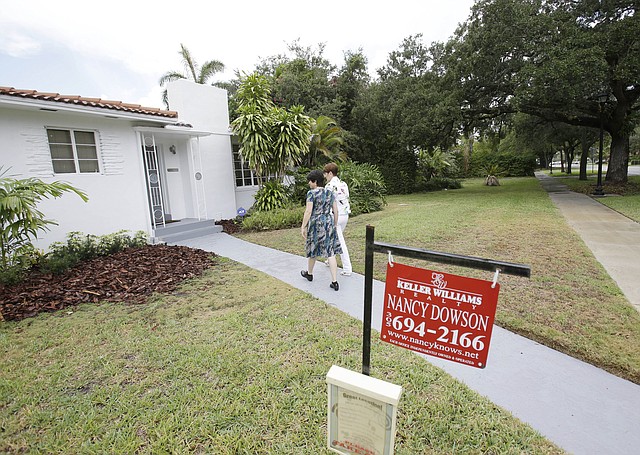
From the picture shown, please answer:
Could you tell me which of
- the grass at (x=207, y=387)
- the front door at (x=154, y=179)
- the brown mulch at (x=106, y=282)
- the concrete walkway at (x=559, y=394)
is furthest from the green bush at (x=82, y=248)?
the concrete walkway at (x=559, y=394)

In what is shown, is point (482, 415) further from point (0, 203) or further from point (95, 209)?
point (95, 209)

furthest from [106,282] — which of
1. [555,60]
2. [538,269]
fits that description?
[555,60]

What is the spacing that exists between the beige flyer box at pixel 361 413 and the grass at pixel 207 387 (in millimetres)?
483

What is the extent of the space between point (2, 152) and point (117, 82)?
10.9 meters

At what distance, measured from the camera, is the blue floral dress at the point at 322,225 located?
4512mm

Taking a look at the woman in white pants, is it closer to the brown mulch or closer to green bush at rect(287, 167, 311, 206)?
the brown mulch

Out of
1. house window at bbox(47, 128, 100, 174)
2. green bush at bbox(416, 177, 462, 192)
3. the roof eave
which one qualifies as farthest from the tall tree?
house window at bbox(47, 128, 100, 174)

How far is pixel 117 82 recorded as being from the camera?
568 inches

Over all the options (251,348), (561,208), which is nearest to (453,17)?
(561,208)

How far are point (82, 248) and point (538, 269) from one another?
8030 millimetres

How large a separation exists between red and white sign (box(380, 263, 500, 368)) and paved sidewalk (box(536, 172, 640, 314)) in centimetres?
348

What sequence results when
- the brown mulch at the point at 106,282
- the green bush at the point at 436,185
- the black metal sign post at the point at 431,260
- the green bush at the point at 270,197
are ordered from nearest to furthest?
1. the black metal sign post at the point at 431,260
2. the brown mulch at the point at 106,282
3. the green bush at the point at 270,197
4. the green bush at the point at 436,185

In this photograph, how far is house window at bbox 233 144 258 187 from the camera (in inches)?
445

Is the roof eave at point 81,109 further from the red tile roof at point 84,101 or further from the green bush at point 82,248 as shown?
the green bush at point 82,248
